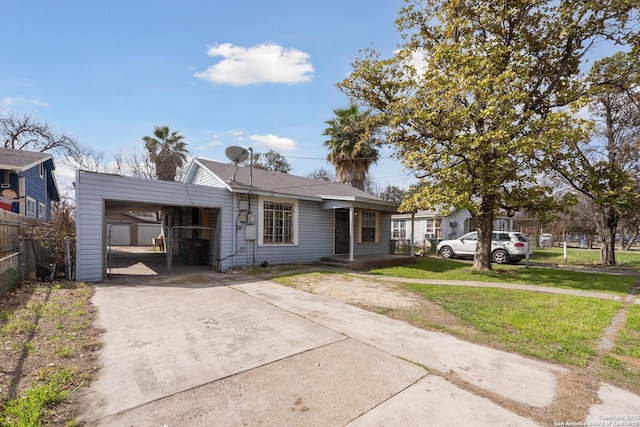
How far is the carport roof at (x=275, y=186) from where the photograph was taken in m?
10.9

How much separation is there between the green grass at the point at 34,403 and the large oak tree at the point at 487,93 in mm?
9513

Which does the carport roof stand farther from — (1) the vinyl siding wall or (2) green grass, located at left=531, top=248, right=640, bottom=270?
(2) green grass, located at left=531, top=248, right=640, bottom=270

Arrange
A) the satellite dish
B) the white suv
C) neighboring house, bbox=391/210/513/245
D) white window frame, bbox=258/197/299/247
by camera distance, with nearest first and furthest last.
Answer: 1. the satellite dish
2. white window frame, bbox=258/197/299/247
3. the white suv
4. neighboring house, bbox=391/210/513/245

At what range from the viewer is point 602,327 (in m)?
5.09

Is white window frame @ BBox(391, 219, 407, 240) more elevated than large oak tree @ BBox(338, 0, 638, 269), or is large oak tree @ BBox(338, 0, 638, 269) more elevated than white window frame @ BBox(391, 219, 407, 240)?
large oak tree @ BBox(338, 0, 638, 269)

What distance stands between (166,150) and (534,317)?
2523 cm

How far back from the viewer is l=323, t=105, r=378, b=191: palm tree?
18855 millimetres

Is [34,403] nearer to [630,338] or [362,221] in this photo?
[630,338]

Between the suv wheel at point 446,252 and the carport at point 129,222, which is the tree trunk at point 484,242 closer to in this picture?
the suv wheel at point 446,252

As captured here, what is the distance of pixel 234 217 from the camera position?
10.6 meters

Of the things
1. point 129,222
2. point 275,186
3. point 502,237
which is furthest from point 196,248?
point 502,237

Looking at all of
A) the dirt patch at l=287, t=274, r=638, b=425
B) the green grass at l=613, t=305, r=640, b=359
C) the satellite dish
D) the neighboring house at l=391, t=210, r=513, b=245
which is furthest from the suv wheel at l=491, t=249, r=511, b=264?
the satellite dish

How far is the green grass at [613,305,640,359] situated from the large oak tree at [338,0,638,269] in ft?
15.2

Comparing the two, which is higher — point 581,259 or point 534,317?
point 534,317
